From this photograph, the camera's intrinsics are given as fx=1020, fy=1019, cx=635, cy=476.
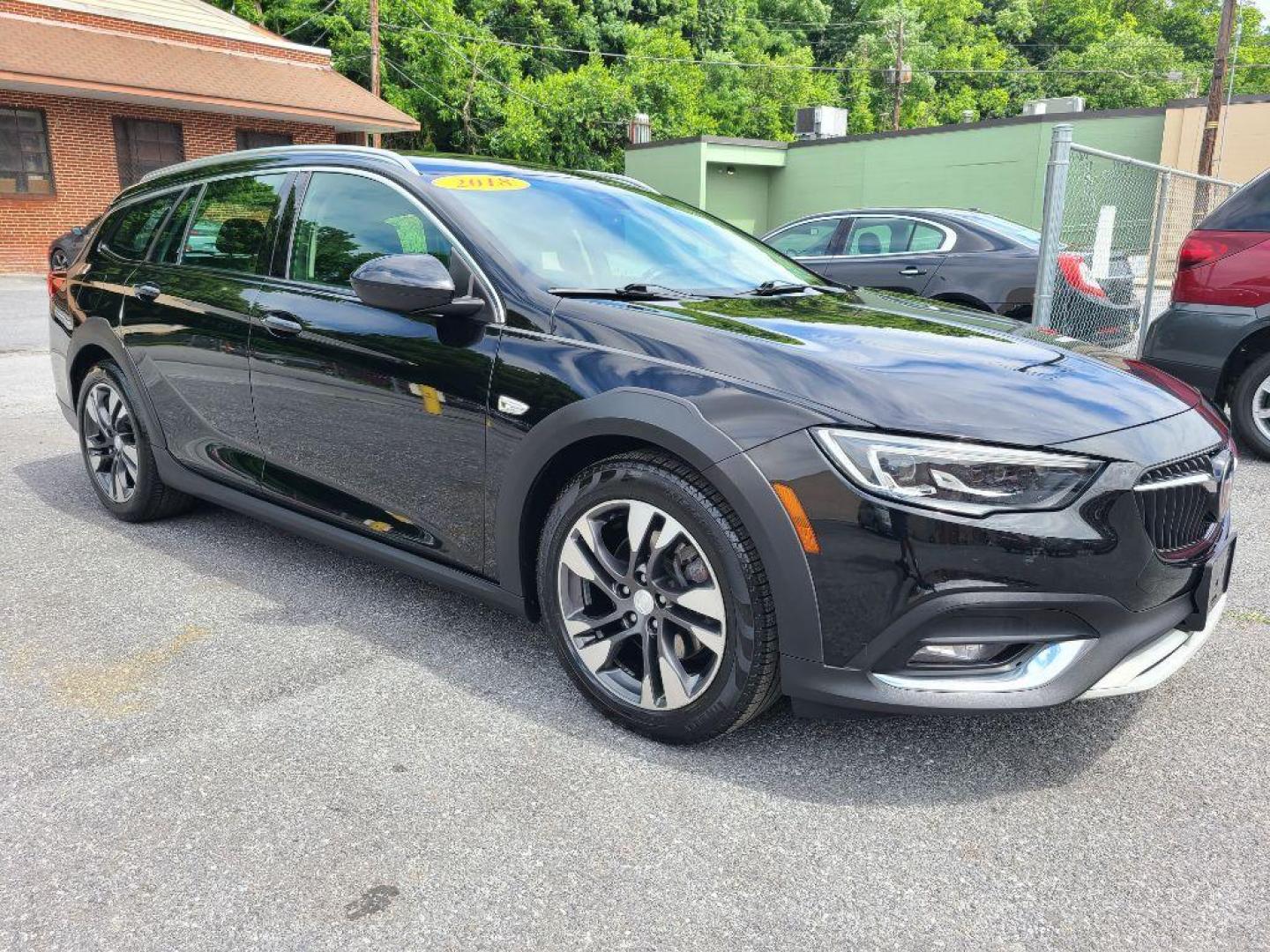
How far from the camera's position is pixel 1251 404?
6.04m

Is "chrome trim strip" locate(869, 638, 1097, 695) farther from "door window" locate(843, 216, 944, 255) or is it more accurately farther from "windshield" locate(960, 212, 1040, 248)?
"door window" locate(843, 216, 944, 255)

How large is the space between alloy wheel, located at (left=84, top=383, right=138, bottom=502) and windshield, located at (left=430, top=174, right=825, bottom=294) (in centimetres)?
216

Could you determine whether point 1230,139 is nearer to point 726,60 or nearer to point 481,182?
point 726,60

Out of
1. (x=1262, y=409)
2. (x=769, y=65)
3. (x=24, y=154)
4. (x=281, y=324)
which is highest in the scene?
(x=769, y=65)

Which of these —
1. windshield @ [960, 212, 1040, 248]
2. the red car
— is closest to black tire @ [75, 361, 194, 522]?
the red car

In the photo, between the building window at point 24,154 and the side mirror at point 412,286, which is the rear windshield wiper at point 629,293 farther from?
the building window at point 24,154

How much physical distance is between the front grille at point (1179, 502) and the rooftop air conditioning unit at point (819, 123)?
3370cm

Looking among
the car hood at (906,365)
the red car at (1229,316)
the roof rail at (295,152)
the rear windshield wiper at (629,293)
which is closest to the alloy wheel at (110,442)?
the roof rail at (295,152)

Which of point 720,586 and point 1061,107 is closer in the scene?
point 720,586

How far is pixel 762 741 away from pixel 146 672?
190 centimetres

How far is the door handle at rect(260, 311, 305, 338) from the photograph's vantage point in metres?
3.54

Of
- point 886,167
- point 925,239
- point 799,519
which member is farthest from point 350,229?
point 886,167

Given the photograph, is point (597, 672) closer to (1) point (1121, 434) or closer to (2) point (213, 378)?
(1) point (1121, 434)

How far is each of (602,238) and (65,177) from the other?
2179 cm
